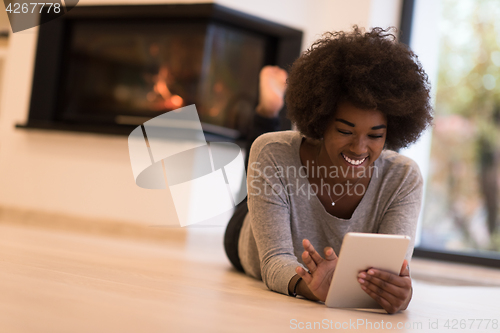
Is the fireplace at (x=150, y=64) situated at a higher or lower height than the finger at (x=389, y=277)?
higher

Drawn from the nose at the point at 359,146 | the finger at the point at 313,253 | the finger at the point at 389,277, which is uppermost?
the nose at the point at 359,146

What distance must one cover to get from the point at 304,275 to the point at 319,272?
36 millimetres

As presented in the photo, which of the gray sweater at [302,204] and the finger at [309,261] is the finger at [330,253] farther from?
the gray sweater at [302,204]

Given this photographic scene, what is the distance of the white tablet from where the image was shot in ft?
3.48

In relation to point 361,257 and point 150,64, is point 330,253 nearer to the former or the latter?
point 361,257

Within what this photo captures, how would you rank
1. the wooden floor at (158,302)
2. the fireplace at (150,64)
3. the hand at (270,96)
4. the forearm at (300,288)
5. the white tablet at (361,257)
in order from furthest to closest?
the fireplace at (150,64) < the hand at (270,96) < the forearm at (300,288) < the white tablet at (361,257) < the wooden floor at (158,302)

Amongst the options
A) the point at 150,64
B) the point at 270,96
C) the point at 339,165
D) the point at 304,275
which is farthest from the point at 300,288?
the point at 150,64

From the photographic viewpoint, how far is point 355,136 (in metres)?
1.27

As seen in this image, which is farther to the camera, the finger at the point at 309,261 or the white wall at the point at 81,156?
the white wall at the point at 81,156

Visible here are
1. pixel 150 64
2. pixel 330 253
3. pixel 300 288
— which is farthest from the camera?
pixel 150 64

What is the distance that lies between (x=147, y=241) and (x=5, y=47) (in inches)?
74.6

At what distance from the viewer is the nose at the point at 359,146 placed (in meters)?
1.26

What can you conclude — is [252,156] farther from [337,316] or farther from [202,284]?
[337,316]

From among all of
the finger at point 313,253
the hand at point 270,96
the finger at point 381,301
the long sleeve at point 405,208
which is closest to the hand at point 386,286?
the finger at point 381,301
